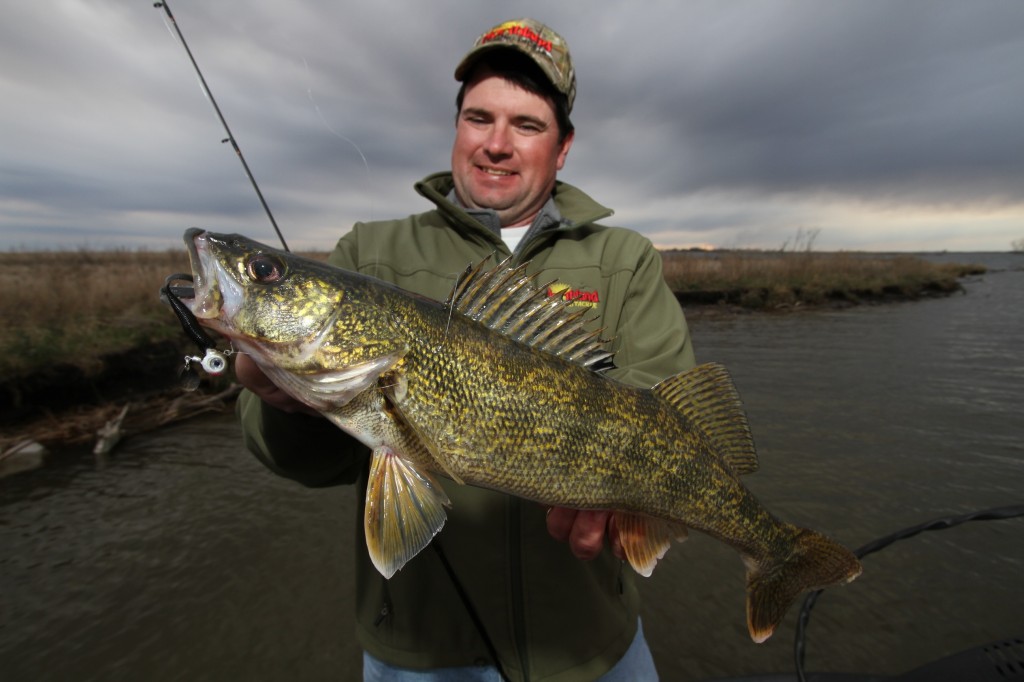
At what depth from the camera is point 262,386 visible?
174cm

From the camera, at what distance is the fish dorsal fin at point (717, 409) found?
1970 millimetres

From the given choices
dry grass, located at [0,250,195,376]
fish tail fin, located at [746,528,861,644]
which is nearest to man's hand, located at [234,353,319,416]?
fish tail fin, located at [746,528,861,644]

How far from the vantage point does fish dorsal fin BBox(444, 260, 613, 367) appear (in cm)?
180

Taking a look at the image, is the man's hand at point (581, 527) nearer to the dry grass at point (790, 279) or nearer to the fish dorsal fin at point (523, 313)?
the fish dorsal fin at point (523, 313)

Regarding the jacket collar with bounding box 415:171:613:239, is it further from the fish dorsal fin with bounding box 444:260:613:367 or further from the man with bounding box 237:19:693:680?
the fish dorsal fin with bounding box 444:260:613:367

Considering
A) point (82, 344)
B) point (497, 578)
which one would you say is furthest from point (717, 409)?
point (82, 344)

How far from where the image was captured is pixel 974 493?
6203 millimetres

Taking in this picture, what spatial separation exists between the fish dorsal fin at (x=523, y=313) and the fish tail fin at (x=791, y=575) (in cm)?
123

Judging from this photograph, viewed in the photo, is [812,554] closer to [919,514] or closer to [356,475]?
[356,475]

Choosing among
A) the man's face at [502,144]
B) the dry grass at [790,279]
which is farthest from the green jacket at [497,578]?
the dry grass at [790,279]

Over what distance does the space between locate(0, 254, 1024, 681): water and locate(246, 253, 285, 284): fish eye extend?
4.00 m

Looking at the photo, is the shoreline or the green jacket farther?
the shoreline

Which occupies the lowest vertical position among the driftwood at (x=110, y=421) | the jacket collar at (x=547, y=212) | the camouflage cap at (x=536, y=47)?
the driftwood at (x=110, y=421)

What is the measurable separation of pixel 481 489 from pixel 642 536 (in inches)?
28.8
